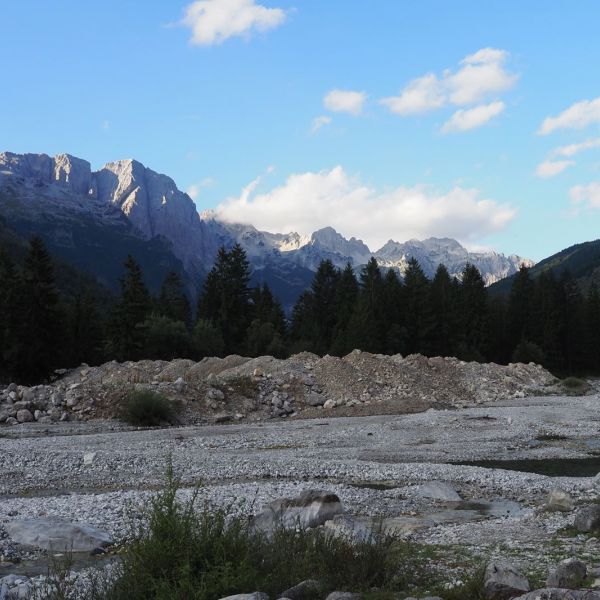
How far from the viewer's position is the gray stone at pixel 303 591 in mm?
7053

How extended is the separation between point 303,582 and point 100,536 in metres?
4.85

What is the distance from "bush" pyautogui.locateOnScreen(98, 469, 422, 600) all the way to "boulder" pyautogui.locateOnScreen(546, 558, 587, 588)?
5.33ft

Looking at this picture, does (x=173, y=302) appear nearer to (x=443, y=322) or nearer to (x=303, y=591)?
(x=443, y=322)

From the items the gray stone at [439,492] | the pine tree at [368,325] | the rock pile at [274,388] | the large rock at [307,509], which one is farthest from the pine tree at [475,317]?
the large rock at [307,509]

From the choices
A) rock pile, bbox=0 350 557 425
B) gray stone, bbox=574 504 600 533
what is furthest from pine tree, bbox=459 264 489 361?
gray stone, bbox=574 504 600 533

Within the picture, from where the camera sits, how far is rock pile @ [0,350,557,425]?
37.0m

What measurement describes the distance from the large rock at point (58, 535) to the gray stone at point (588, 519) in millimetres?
7732

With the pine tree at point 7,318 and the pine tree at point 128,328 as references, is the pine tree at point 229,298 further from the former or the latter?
the pine tree at point 7,318

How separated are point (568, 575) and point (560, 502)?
6.14 meters

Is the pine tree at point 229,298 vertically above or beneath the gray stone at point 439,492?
above

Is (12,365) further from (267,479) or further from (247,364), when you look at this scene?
(267,479)

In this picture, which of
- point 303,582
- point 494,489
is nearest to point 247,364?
point 494,489

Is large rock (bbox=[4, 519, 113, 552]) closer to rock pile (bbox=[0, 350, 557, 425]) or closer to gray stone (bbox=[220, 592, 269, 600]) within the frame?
gray stone (bbox=[220, 592, 269, 600])

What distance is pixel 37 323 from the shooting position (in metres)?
52.7
